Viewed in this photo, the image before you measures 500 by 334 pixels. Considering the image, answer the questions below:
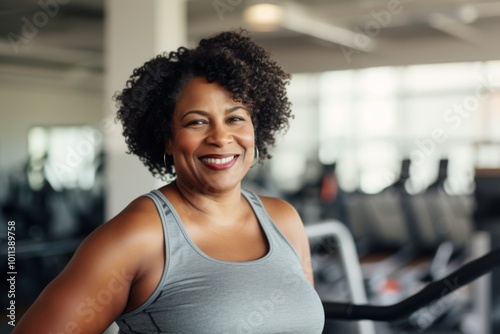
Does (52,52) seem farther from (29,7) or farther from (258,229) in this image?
(258,229)

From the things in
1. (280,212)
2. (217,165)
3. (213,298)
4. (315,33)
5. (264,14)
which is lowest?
(213,298)

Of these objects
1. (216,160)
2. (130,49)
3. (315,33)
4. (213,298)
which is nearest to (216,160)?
(216,160)

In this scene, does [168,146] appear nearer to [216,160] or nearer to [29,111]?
[216,160]

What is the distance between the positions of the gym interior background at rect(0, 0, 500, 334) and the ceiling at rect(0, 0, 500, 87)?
0.08ft

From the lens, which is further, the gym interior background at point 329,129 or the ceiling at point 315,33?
the ceiling at point 315,33

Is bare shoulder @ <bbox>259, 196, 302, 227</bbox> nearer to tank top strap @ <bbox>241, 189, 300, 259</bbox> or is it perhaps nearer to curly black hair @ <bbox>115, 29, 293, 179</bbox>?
tank top strap @ <bbox>241, 189, 300, 259</bbox>

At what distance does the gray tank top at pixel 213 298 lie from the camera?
3.64ft

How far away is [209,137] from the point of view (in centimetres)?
122

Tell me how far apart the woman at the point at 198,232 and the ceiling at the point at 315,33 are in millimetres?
5024

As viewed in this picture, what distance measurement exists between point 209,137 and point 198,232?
16 cm

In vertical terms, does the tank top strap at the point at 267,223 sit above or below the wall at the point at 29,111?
below

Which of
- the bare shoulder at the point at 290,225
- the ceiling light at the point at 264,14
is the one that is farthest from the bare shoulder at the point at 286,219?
the ceiling light at the point at 264,14

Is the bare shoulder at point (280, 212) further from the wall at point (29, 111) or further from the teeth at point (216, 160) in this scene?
the wall at point (29, 111)

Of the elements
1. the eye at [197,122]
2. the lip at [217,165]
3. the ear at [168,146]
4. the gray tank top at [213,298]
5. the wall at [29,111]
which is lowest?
the gray tank top at [213,298]
